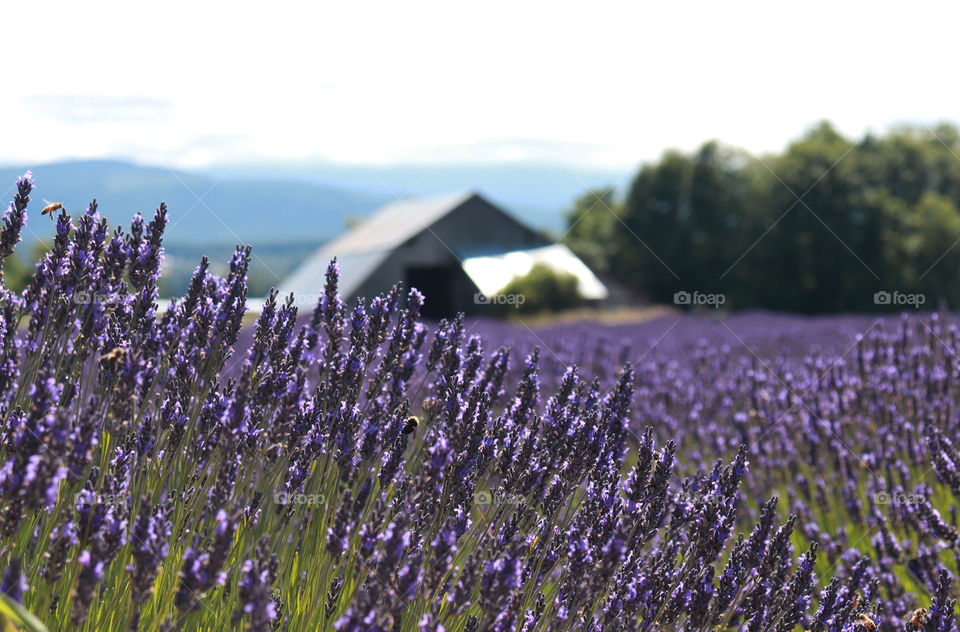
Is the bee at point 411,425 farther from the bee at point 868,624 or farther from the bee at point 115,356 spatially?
the bee at point 868,624

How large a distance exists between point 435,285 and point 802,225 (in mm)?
12579

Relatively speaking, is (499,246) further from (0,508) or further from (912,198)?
(0,508)

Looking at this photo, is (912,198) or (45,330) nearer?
(45,330)

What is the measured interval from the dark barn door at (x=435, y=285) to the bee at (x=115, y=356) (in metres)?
24.6

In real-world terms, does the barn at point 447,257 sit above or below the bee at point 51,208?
above

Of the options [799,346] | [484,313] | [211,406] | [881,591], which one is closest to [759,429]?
[881,591]

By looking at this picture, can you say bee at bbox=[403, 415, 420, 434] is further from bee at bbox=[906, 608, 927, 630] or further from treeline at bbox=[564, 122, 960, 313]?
treeline at bbox=[564, 122, 960, 313]

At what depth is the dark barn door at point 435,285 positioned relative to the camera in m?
27.2

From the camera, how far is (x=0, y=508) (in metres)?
1.75

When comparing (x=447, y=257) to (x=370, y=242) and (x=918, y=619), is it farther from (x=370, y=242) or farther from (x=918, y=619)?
(x=918, y=619)

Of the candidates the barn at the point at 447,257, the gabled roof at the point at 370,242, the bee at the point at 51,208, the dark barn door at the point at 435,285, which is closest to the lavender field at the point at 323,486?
the bee at the point at 51,208

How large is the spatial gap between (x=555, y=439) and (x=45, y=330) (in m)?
1.55

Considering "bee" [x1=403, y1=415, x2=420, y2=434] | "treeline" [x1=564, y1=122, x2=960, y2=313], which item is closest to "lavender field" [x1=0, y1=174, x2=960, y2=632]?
"bee" [x1=403, y1=415, x2=420, y2=434]

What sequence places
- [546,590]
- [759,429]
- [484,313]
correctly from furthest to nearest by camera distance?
[484,313], [759,429], [546,590]
